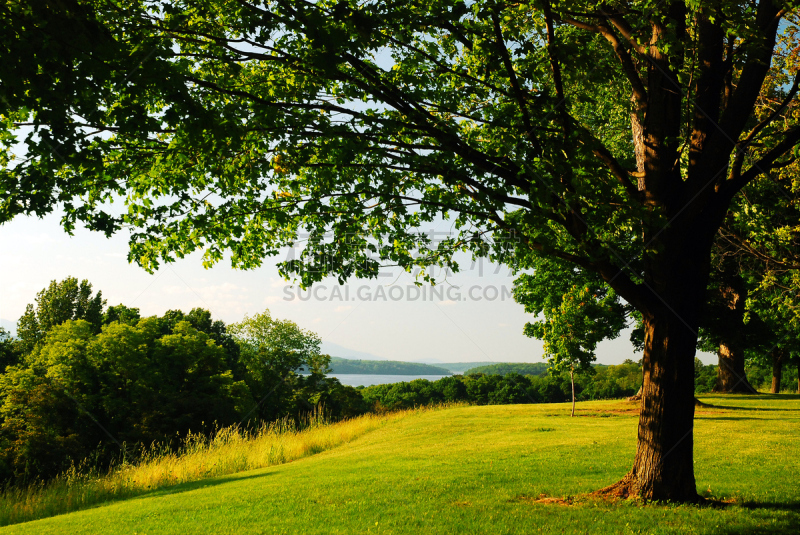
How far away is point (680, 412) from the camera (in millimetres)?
6945

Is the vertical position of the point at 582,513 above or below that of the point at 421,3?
below

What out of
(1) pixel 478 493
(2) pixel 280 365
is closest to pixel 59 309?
(2) pixel 280 365

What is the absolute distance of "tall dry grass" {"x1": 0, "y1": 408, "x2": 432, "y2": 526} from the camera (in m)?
12.8

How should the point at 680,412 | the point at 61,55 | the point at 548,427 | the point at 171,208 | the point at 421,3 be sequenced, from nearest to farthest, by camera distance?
the point at 61,55 < the point at 421,3 < the point at 680,412 < the point at 171,208 < the point at 548,427

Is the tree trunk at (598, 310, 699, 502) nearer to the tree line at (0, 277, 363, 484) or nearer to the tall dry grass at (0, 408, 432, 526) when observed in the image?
the tall dry grass at (0, 408, 432, 526)

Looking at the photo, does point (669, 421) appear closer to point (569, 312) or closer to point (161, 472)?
point (161, 472)

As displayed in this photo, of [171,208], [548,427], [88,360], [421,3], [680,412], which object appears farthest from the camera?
[88,360]

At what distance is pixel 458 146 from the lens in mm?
6434

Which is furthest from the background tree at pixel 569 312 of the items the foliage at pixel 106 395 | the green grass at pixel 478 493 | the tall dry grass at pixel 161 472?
the foliage at pixel 106 395

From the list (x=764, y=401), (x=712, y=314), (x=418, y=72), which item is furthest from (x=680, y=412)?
(x=764, y=401)

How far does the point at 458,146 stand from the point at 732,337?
25.5 metres

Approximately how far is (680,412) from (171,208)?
7.72 m

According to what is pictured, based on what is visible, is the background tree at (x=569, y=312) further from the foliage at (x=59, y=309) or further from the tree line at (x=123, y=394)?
the foliage at (x=59, y=309)

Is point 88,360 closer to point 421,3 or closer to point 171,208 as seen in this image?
point 171,208
